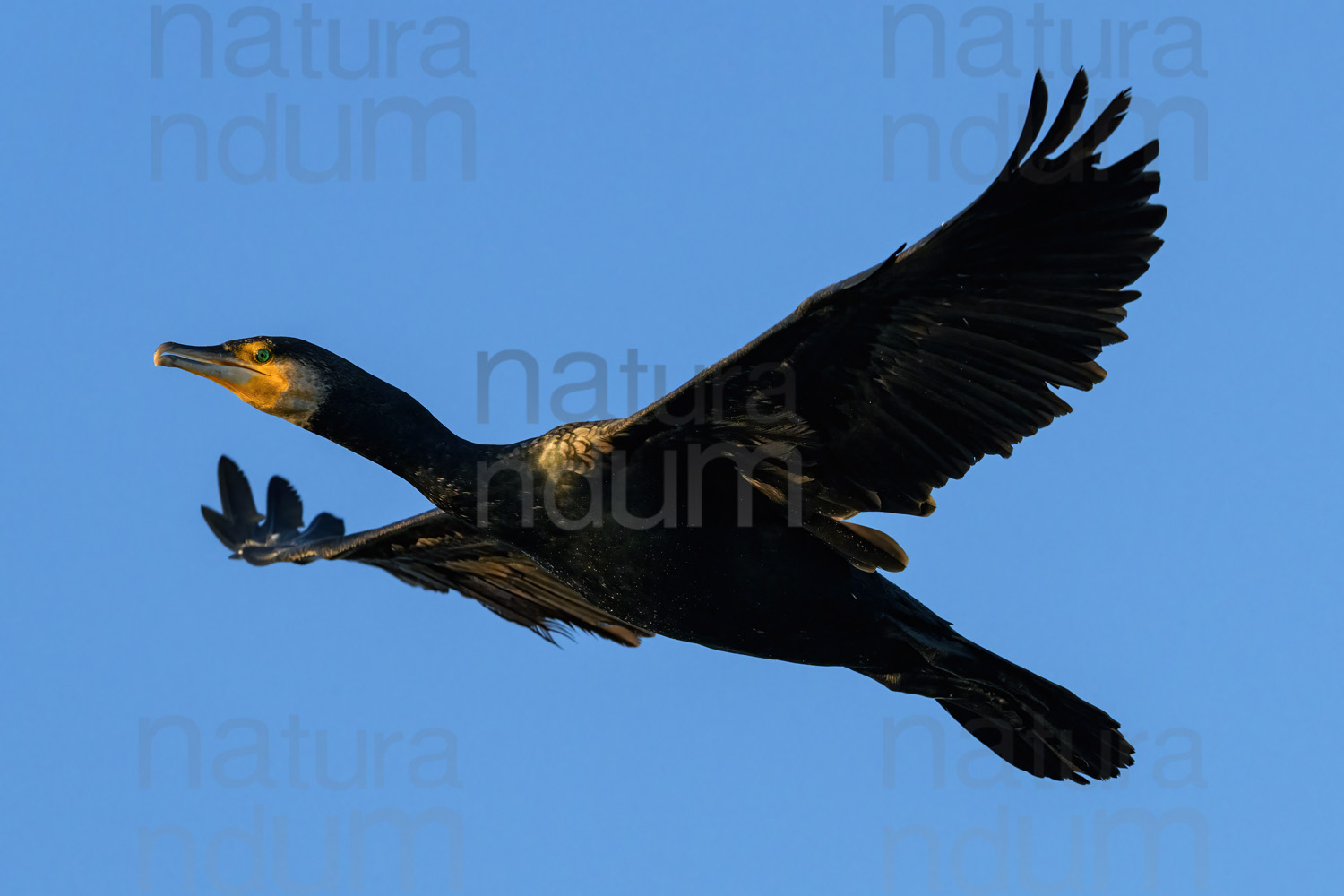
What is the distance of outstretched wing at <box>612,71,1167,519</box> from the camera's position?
5.47 m

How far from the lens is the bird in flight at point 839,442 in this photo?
221 inches

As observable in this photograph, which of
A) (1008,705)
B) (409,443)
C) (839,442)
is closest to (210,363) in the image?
→ (409,443)

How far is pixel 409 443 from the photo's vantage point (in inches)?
257

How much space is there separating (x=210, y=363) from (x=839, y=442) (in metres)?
2.65

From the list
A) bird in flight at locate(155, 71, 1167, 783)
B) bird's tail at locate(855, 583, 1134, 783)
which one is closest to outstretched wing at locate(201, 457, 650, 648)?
bird in flight at locate(155, 71, 1167, 783)

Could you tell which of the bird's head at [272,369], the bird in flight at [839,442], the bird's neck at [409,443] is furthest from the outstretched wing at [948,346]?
the bird's head at [272,369]

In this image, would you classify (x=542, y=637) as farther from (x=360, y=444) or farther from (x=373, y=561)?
(x=360, y=444)

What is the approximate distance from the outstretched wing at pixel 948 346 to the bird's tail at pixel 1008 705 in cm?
70

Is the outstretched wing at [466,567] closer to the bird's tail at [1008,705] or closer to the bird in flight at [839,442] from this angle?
the bird in flight at [839,442]

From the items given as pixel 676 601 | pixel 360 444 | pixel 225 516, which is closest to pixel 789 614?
pixel 676 601

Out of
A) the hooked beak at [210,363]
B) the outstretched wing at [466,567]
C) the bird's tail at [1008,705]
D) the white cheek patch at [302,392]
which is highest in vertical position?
the hooked beak at [210,363]

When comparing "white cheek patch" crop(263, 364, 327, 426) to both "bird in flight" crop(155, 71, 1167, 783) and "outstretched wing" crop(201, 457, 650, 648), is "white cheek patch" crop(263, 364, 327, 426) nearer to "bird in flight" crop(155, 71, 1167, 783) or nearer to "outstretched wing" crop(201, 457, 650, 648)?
"bird in flight" crop(155, 71, 1167, 783)

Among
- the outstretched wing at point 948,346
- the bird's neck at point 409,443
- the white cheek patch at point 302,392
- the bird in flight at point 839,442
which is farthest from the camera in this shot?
the white cheek patch at point 302,392

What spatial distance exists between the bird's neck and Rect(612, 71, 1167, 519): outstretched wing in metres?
0.67
